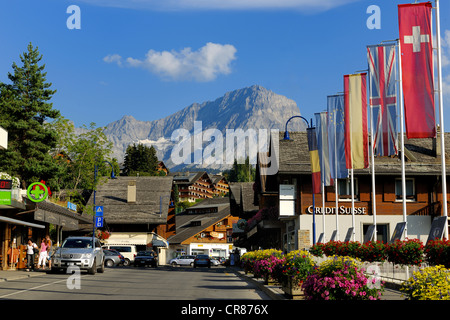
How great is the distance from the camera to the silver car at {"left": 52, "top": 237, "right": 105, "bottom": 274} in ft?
95.9

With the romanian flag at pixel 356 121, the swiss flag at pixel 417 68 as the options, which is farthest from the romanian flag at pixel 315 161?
the swiss flag at pixel 417 68

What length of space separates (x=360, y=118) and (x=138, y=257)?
1178 inches

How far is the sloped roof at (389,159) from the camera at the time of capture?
132 feet

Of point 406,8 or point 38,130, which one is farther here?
point 38,130

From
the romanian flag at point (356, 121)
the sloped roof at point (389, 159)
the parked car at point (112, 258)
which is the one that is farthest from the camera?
the parked car at point (112, 258)

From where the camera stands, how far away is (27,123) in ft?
172

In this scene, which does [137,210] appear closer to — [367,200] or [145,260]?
[145,260]

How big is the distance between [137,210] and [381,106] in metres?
56.7

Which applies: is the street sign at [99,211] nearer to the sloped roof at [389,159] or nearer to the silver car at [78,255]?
the sloped roof at [389,159]

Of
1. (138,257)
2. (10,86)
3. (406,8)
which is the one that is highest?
(10,86)

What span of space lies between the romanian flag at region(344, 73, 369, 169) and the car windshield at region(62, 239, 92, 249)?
13114 mm

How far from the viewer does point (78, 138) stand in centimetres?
5875
